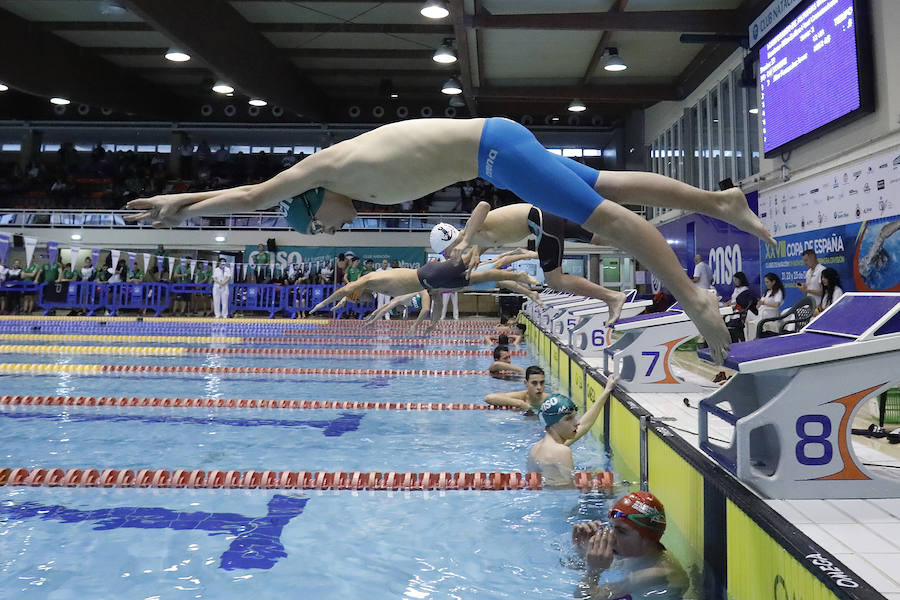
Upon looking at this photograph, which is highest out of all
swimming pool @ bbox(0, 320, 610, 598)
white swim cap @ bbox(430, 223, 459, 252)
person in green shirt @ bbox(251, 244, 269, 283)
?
person in green shirt @ bbox(251, 244, 269, 283)

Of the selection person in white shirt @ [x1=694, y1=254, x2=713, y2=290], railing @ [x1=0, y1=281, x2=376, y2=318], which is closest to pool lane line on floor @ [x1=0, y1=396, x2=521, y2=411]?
person in white shirt @ [x1=694, y1=254, x2=713, y2=290]

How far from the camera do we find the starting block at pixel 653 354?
5.29 metres

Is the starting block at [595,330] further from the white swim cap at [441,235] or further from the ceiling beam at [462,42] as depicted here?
the ceiling beam at [462,42]

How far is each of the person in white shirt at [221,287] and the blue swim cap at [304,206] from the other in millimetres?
14831

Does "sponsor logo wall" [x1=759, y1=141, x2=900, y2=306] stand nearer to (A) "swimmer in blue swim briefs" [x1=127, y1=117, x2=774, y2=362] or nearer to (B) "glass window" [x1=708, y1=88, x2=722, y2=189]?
(B) "glass window" [x1=708, y1=88, x2=722, y2=189]

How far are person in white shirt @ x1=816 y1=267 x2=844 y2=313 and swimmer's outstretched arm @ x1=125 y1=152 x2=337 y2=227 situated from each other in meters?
6.25

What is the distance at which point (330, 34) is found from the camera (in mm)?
15586

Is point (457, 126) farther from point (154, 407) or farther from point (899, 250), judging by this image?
point (899, 250)

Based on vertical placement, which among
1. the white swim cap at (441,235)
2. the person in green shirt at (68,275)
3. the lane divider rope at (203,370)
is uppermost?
the person in green shirt at (68,275)

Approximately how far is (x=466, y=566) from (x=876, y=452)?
84.5 inches

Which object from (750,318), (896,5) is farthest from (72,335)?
(896,5)

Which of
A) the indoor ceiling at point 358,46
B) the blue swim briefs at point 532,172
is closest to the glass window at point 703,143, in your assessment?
the indoor ceiling at point 358,46

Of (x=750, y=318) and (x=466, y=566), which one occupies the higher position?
(x=750, y=318)

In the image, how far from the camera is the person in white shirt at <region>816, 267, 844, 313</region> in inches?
282
